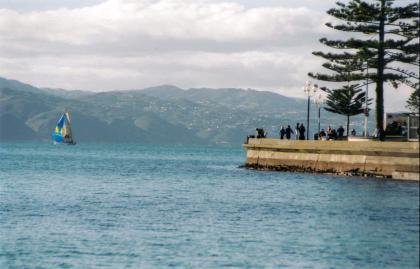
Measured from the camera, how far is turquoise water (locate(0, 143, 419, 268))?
32.1m

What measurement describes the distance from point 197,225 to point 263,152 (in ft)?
134

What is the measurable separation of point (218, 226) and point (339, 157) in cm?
2897

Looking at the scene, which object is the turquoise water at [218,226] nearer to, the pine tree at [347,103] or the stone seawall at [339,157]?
the stone seawall at [339,157]

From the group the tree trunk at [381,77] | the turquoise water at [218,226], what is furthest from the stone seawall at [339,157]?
the tree trunk at [381,77]

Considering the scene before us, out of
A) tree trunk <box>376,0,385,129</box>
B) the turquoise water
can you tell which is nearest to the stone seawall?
the turquoise water

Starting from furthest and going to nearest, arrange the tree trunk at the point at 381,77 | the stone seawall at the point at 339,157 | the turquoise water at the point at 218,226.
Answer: the tree trunk at the point at 381,77, the stone seawall at the point at 339,157, the turquoise water at the point at 218,226

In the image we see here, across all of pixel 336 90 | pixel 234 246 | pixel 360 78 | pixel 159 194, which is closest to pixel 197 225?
pixel 234 246

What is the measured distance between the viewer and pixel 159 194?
61281mm

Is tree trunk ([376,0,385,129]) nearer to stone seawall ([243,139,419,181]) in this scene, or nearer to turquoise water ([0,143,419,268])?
stone seawall ([243,139,419,181])

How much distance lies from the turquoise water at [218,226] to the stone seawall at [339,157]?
6.05ft

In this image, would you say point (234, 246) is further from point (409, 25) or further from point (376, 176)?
point (409, 25)

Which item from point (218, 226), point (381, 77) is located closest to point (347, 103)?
point (381, 77)

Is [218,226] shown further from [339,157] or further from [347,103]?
[347,103]

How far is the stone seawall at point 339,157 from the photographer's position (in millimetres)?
58281
